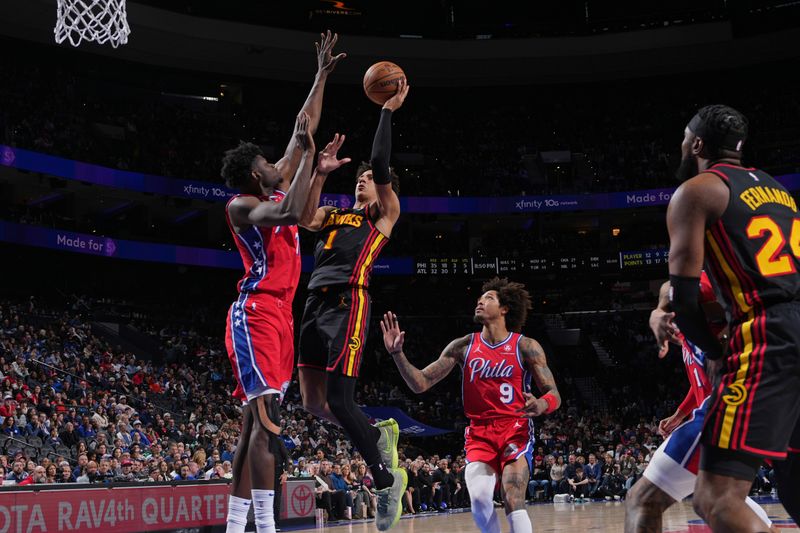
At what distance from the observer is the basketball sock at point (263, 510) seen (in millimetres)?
5285

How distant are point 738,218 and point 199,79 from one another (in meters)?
35.2

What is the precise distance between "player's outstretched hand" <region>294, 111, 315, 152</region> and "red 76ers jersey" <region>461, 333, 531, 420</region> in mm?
2492

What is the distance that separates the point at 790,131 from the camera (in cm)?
3453

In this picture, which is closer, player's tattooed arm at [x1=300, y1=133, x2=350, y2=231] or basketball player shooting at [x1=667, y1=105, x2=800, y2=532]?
basketball player shooting at [x1=667, y1=105, x2=800, y2=532]

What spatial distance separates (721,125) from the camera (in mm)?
3852

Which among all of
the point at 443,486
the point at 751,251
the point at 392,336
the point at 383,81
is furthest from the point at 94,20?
the point at 443,486

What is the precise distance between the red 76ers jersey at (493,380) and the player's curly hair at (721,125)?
11.3 feet

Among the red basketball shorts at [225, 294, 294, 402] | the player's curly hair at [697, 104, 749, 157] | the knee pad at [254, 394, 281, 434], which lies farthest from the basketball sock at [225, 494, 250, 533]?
the player's curly hair at [697, 104, 749, 157]

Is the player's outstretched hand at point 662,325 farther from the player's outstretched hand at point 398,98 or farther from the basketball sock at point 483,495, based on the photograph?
the player's outstretched hand at point 398,98

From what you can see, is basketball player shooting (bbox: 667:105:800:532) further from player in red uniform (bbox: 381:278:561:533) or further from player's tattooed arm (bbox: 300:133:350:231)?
player's tattooed arm (bbox: 300:133:350:231)

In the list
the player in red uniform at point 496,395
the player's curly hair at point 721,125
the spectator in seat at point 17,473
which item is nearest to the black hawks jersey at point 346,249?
the player in red uniform at point 496,395

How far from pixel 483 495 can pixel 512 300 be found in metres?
1.83

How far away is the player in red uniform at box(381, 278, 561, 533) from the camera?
21.5 feet

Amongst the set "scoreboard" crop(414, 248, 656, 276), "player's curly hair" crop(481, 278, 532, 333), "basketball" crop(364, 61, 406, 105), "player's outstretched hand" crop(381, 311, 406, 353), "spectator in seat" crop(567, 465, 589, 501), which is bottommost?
"spectator in seat" crop(567, 465, 589, 501)
